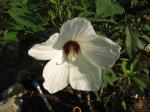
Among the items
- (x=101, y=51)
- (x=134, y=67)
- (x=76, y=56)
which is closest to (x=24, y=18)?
(x=76, y=56)

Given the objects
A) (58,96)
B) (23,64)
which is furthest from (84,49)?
(23,64)

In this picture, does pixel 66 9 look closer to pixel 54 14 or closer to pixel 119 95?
pixel 54 14

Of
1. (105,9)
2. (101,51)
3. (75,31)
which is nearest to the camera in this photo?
(75,31)

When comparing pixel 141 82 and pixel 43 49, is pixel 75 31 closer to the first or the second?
pixel 43 49

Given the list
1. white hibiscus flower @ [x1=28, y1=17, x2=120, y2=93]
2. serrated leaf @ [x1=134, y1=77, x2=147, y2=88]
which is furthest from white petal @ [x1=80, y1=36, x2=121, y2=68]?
serrated leaf @ [x1=134, y1=77, x2=147, y2=88]

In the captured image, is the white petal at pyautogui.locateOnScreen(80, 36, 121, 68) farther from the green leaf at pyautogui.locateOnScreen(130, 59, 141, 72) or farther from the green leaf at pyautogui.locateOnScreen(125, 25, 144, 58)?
the green leaf at pyautogui.locateOnScreen(130, 59, 141, 72)

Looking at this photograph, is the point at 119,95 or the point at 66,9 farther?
the point at 119,95
